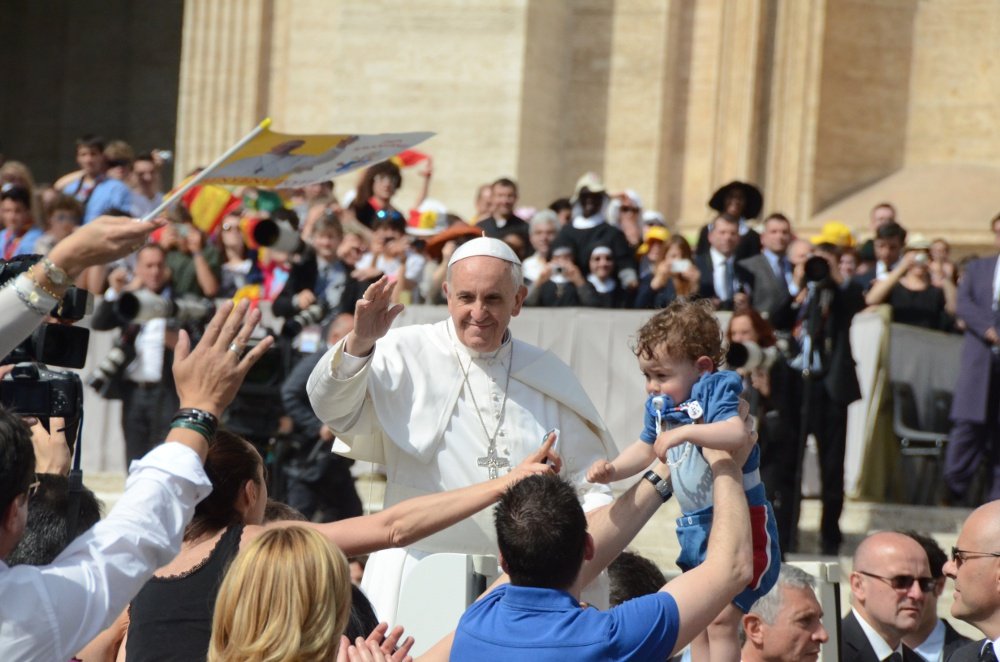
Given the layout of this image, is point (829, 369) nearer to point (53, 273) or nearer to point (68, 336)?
point (68, 336)

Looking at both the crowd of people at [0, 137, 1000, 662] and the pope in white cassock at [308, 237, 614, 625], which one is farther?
the pope in white cassock at [308, 237, 614, 625]

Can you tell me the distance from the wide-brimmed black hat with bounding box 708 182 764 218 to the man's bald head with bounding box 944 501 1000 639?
23.2ft

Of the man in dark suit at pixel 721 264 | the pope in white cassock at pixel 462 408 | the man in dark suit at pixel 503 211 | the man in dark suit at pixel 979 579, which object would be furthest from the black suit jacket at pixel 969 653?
the man in dark suit at pixel 503 211

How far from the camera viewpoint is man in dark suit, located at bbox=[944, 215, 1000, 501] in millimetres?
10156

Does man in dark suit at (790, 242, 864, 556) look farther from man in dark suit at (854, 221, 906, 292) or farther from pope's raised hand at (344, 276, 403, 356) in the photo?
pope's raised hand at (344, 276, 403, 356)

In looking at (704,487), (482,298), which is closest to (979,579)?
(704,487)

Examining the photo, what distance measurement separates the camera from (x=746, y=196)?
11.6m

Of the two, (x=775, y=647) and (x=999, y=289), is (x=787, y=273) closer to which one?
(x=999, y=289)

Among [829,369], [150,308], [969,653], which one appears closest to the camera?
[969,653]

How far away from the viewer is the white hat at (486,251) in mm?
5156

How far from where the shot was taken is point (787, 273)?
37.8ft

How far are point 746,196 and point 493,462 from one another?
6.63 metres

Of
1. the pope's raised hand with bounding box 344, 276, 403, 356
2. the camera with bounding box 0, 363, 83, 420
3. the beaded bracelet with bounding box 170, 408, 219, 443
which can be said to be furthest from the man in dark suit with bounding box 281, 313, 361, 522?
the beaded bracelet with bounding box 170, 408, 219, 443

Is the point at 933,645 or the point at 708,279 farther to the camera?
the point at 708,279
